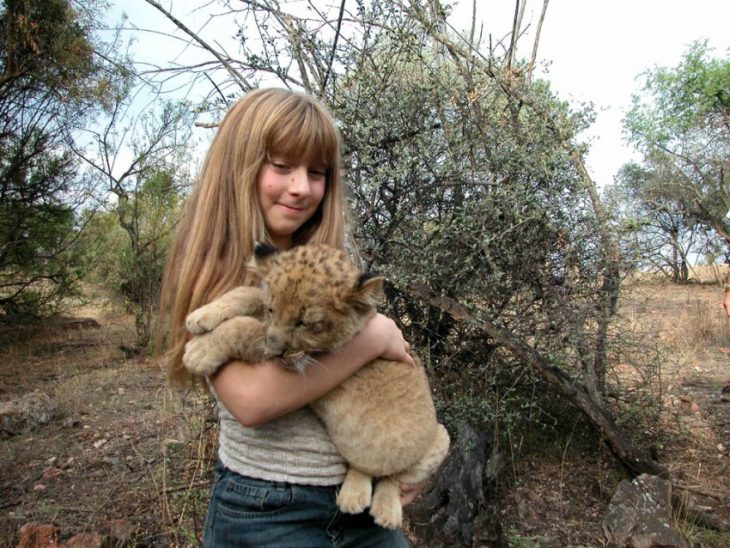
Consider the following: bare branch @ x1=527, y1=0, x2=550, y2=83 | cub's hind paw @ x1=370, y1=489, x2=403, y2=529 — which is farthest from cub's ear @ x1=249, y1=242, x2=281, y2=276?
bare branch @ x1=527, y1=0, x2=550, y2=83

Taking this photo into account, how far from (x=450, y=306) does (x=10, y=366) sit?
9.63 m

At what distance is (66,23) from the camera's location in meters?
9.87

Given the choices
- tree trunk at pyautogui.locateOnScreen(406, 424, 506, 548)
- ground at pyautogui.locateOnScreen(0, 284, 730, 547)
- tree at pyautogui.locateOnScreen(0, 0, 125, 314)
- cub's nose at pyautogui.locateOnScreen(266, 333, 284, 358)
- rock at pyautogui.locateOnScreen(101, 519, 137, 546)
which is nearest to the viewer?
cub's nose at pyautogui.locateOnScreen(266, 333, 284, 358)

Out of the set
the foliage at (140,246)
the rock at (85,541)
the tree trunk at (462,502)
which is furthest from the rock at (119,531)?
the foliage at (140,246)

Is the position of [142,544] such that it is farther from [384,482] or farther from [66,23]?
[66,23]

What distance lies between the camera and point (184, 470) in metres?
5.21

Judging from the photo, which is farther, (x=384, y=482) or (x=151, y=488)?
(x=151, y=488)

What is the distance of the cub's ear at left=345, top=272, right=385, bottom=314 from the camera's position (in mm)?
2182

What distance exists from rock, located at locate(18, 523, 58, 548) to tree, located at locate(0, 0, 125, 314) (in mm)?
7693

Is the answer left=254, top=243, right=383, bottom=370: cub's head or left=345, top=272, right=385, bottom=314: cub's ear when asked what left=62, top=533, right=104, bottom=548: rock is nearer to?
left=254, top=243, right=383, bottom=370: cub's head

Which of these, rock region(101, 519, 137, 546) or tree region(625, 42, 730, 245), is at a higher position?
tree region(625, 42, 730, 245)

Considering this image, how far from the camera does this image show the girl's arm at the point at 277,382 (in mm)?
1901

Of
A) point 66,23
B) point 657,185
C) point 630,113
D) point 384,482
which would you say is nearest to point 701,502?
point 384,482

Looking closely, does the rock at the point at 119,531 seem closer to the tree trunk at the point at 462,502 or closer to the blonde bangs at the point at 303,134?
the tree trunk at the point at 462,502
